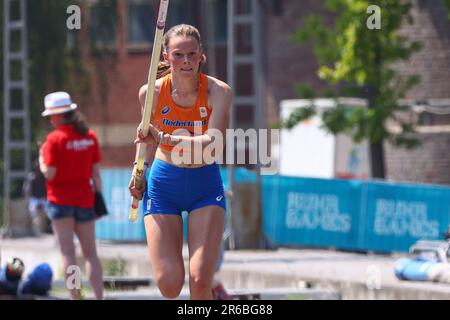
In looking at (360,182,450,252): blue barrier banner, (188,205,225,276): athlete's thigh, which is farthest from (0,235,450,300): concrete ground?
(188,205,225,276): athlete's thigh

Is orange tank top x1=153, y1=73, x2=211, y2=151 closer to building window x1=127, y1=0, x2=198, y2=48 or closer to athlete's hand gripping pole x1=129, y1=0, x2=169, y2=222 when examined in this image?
athlete's hand gripping pole x1=129, y1=0, x2=169, y2=222

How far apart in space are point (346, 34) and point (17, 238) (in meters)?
8.31

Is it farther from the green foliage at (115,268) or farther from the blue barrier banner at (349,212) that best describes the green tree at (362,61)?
the green foliage at (115,268)

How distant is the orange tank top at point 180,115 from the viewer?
27.0 feet

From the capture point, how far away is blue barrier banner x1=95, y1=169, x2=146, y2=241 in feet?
80.9

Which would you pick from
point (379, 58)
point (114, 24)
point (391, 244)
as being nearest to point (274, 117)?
point (114, 24)

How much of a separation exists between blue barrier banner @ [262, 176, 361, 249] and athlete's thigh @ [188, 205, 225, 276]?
46.4 feet

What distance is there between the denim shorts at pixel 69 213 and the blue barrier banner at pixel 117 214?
1212 cm

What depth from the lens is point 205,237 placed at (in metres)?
8.22

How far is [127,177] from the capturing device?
2527cm

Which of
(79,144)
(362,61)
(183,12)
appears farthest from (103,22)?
(79,144)

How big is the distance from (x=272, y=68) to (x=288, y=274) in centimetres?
2127

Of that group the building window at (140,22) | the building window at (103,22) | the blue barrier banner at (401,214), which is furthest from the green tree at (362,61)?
the building window at (140,22)

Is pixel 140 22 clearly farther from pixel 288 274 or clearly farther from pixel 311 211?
pixel 288 274
